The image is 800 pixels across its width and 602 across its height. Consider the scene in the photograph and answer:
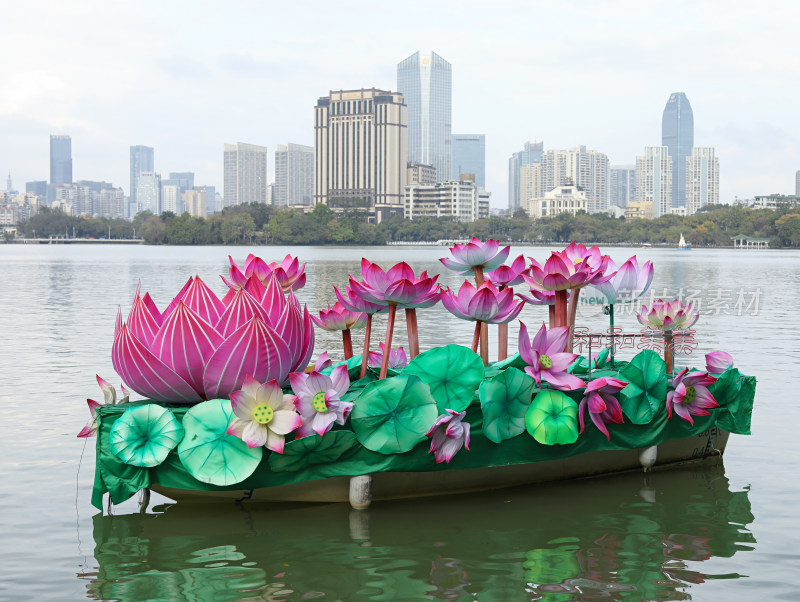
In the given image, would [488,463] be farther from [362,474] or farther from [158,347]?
[158,347]

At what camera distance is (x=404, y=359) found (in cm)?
695

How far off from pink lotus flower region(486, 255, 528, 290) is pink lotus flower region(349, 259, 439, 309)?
703 mm

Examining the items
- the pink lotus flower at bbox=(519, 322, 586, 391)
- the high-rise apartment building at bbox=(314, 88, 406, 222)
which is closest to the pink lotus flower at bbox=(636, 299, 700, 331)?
the pink lotus flower at bbox=(519, 322, 586, 391)

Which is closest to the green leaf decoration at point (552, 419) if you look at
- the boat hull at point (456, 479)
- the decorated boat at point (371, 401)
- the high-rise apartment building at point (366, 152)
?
the decorated boat at point (371, 401)

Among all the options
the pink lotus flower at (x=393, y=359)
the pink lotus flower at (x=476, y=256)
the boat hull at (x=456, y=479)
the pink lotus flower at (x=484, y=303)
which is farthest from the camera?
the pink lotus flower at (x=393, y=359)

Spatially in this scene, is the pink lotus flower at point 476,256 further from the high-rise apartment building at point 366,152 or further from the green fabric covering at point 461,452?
the high-rise apartment building at point 366,152

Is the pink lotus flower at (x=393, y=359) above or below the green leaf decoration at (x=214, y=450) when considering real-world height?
above

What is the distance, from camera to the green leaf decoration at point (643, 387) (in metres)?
6.06

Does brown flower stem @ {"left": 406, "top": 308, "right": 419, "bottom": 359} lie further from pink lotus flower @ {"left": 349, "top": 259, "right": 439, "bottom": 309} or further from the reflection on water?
the reflection on water

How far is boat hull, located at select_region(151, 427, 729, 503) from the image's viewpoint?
552cm

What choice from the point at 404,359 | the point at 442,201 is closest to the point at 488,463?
the point at 404,359

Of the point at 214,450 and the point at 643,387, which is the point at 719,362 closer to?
the point at 643,387

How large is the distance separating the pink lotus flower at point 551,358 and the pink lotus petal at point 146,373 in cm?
207

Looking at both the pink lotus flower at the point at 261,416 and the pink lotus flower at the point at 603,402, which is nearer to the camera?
the pink lotus flower at the point at 261,416
